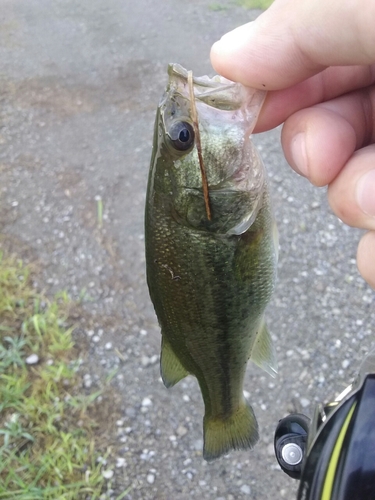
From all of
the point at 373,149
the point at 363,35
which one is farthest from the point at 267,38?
the point at 373,149

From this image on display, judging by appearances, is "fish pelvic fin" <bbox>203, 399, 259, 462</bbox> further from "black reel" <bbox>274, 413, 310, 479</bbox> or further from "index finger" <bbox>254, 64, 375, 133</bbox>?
"index finger" <bbox>254, 64, 375, 133</bbox>

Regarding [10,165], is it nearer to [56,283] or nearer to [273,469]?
[56,283]

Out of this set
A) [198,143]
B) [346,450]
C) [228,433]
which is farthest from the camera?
[228,433]

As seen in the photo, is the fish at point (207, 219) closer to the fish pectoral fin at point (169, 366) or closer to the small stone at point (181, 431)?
the fish pectoral fin at point (169, 366)

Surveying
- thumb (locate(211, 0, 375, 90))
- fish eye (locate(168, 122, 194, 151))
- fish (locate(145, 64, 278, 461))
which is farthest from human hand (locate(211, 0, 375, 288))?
fish eye (locate(168, 122, 194, 151))

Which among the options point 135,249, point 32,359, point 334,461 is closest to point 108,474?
point 32,359

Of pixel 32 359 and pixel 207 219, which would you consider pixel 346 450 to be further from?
pixel 32 359

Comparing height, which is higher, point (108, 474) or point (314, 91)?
point (314, 91)
